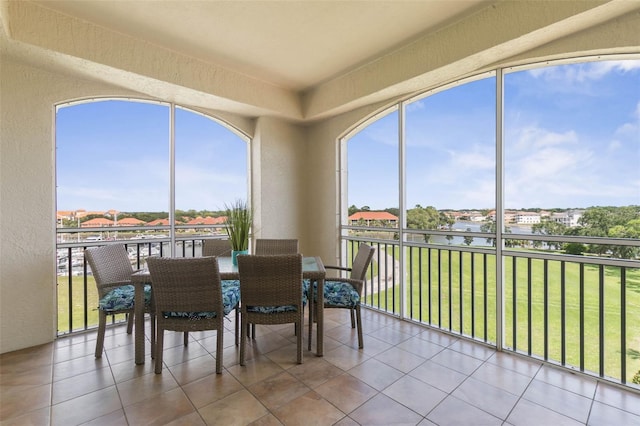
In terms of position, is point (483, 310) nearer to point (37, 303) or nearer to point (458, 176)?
point (458, 176)

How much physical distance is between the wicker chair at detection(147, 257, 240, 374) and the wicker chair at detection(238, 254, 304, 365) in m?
0.19

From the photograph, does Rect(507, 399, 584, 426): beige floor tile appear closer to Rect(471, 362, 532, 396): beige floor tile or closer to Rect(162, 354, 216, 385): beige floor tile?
Rect(471, 362, 532, 396): beige floor tile

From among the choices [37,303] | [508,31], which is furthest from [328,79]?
[37,303]

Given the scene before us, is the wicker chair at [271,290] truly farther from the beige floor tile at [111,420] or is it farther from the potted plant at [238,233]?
the beige floor tile at [111,420]

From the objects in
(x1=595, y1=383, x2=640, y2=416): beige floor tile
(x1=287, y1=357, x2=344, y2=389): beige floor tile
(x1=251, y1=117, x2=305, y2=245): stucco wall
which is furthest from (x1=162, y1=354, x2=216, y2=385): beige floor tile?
(x1=595, y1=383, x2=640, y2=416): beige floor tile

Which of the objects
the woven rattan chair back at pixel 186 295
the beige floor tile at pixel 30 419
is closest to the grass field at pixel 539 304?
the woven rattan chair back at pixel 186 295

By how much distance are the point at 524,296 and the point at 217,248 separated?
10.6 feet

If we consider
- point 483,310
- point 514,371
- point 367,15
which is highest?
point 367,15

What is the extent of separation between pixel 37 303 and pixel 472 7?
468 cm

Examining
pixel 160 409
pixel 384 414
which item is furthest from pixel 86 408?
pixel 384 414

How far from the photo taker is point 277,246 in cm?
334

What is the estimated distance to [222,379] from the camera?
6.95 ft

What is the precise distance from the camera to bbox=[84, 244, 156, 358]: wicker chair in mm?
2408

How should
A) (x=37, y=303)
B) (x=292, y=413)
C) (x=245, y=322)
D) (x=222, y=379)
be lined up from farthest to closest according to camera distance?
(x=37, y=303)
(x=245, y=322)
(x=222, y=379)
(x=292, y=413)
